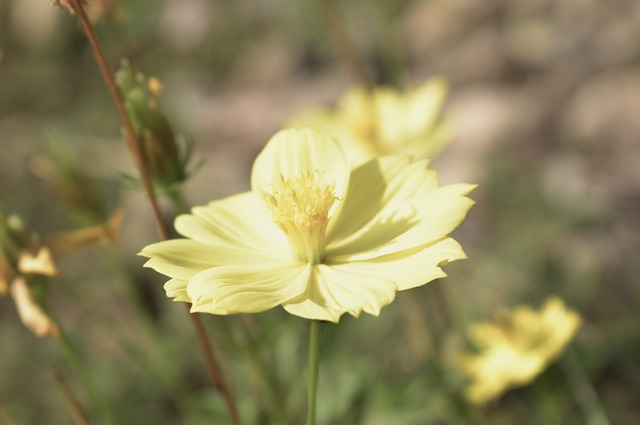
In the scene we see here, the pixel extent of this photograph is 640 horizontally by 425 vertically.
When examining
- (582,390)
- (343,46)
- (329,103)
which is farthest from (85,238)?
(329,103)

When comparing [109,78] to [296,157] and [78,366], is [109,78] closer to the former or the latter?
[296,157]

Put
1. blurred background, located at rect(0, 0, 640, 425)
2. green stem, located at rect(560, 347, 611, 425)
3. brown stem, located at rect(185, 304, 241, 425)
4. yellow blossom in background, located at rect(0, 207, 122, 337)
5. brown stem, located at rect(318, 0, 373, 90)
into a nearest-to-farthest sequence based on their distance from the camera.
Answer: brown stem, located at rect(185, 304, 241, 425), yellow blossom in background, located at rect(0, 207, 122, 337), green stem, located at rect(560, 347, 611, 425), blurred background, located at rect(0, 0, 640, 425), brown stem, located at rect(318, 0, 373, 90)

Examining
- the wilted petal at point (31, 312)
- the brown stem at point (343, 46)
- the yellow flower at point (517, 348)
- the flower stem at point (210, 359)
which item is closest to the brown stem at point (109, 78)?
the flower stem at point (210, 359)

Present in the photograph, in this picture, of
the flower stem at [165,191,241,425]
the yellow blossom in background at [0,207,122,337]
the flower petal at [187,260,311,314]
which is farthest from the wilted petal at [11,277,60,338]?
the flower petal at [187,260,311,314]

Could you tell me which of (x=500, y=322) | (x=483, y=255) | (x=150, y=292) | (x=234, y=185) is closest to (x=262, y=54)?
(x=234, y=185)

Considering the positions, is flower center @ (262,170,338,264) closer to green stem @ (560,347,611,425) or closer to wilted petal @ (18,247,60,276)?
wilted petal @ (18,247,60,276)

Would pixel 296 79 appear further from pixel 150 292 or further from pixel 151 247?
pixel 151 247

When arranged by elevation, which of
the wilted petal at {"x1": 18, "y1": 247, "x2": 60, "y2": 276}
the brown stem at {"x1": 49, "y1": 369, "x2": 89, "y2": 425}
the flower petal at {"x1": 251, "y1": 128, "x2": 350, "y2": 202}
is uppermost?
the flower petal at {"x1": 251, "y1": 128, "x2": 350, "y2": 202}
